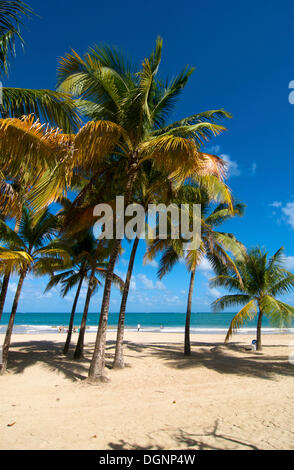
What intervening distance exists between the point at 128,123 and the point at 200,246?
5.22 meters

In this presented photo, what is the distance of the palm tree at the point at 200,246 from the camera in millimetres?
10758

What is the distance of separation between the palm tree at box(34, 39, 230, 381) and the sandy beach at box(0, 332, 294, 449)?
1463 mm

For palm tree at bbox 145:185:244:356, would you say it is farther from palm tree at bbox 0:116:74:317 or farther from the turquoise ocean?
palm tree at bbox 0:116:74:317

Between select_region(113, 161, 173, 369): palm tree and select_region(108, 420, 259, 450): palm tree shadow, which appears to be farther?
select_region(113, 161, 173, 369): palm tree

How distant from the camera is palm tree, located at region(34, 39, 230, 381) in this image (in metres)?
6.25

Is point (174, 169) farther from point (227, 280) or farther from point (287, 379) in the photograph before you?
point (227, 280)

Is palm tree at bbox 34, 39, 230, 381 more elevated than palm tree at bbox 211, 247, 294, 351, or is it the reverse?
palm tree at bbox 34, 39, 230, 381

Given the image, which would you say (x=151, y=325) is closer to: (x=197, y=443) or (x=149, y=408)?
(x=149, y=408)

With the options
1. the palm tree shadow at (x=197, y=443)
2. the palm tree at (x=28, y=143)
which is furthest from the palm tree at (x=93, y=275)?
the palm tree shadow at (x=197, y=443)

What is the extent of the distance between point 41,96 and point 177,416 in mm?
5779

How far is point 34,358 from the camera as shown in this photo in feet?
36.5

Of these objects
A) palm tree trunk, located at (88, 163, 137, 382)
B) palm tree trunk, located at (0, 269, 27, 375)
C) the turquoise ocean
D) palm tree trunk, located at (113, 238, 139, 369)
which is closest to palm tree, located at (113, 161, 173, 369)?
palm tree trunk, located at (113, 238, 139, 369)

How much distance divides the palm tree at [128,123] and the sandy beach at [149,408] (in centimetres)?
146

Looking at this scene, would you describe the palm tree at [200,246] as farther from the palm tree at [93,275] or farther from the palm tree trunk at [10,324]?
the palm tree trunk at [10,324]
